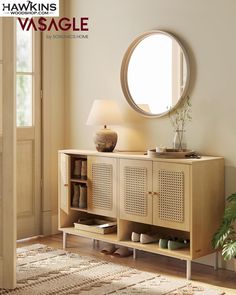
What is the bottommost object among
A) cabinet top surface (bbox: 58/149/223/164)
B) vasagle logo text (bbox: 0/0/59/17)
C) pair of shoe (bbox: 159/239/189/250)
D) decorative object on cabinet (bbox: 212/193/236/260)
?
pair of shoe (bbox: 159/239/189/250)

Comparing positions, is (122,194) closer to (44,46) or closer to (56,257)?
(56,257)

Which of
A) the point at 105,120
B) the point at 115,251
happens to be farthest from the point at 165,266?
the point at 105,120

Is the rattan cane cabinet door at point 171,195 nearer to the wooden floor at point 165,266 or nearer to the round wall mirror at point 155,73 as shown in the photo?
the wooden floor at point 165,266

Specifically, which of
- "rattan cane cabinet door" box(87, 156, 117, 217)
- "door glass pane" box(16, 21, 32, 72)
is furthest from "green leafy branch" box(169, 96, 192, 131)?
"door glass pane" box(16, 21, 32, 72)

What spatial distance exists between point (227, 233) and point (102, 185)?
1.15 meters

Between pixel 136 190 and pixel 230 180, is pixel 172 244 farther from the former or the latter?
pixel 230 180

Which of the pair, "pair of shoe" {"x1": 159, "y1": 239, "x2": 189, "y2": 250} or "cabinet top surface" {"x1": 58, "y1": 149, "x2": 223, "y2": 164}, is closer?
"cabinet top surface" {"x1": 58, "y1": 149, "x2": 223, "y2": 164}

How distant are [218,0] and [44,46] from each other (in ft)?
5.82

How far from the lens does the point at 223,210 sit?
4.27 m

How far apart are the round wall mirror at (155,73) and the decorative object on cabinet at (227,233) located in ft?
3.23

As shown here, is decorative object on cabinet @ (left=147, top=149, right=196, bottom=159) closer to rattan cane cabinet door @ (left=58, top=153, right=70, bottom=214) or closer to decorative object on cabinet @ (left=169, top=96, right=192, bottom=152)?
decorative object on cabinet @ (left=169, top=96, right=192, bottom=152)

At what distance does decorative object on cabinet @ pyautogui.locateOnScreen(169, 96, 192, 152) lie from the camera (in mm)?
4391

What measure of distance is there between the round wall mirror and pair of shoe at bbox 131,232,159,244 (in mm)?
961

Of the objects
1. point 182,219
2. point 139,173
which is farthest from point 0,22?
point 182,219
